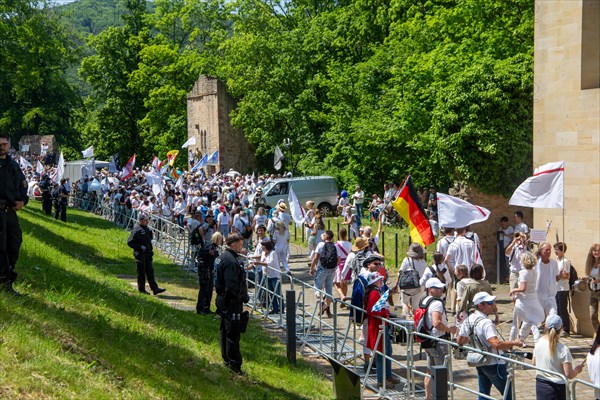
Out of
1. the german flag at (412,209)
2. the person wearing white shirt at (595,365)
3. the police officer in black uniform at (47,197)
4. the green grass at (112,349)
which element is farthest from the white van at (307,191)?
the person wearing white shirt at (595,365)

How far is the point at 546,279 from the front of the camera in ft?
45.1

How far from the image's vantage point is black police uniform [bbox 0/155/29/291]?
394 inches

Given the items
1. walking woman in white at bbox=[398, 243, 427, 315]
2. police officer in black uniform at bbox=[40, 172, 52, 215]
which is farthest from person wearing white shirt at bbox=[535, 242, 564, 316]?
police officer in black uniform at bbox=[40, 172, 52, 215]

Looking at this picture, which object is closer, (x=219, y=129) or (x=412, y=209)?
(x=412, y=209)

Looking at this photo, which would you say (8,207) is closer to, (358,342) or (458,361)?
(358,342)

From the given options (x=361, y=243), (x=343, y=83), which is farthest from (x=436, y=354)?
(x=343, y=83)

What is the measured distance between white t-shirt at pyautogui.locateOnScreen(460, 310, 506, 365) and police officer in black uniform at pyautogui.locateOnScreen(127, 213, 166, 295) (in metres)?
9.24

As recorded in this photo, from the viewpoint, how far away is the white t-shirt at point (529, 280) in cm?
1323

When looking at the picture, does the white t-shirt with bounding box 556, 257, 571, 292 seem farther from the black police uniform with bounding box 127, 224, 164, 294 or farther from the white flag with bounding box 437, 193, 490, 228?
the black police uniform with bounding box 127, 224, 164, 294

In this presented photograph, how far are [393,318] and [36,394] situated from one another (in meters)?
5.62

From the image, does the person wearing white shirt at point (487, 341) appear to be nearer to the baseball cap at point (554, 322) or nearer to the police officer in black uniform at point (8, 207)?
the baseball cap at point (554, 322)

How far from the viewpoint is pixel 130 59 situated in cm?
7162

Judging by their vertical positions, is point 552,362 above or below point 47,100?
below

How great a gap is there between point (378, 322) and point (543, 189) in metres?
5.50
